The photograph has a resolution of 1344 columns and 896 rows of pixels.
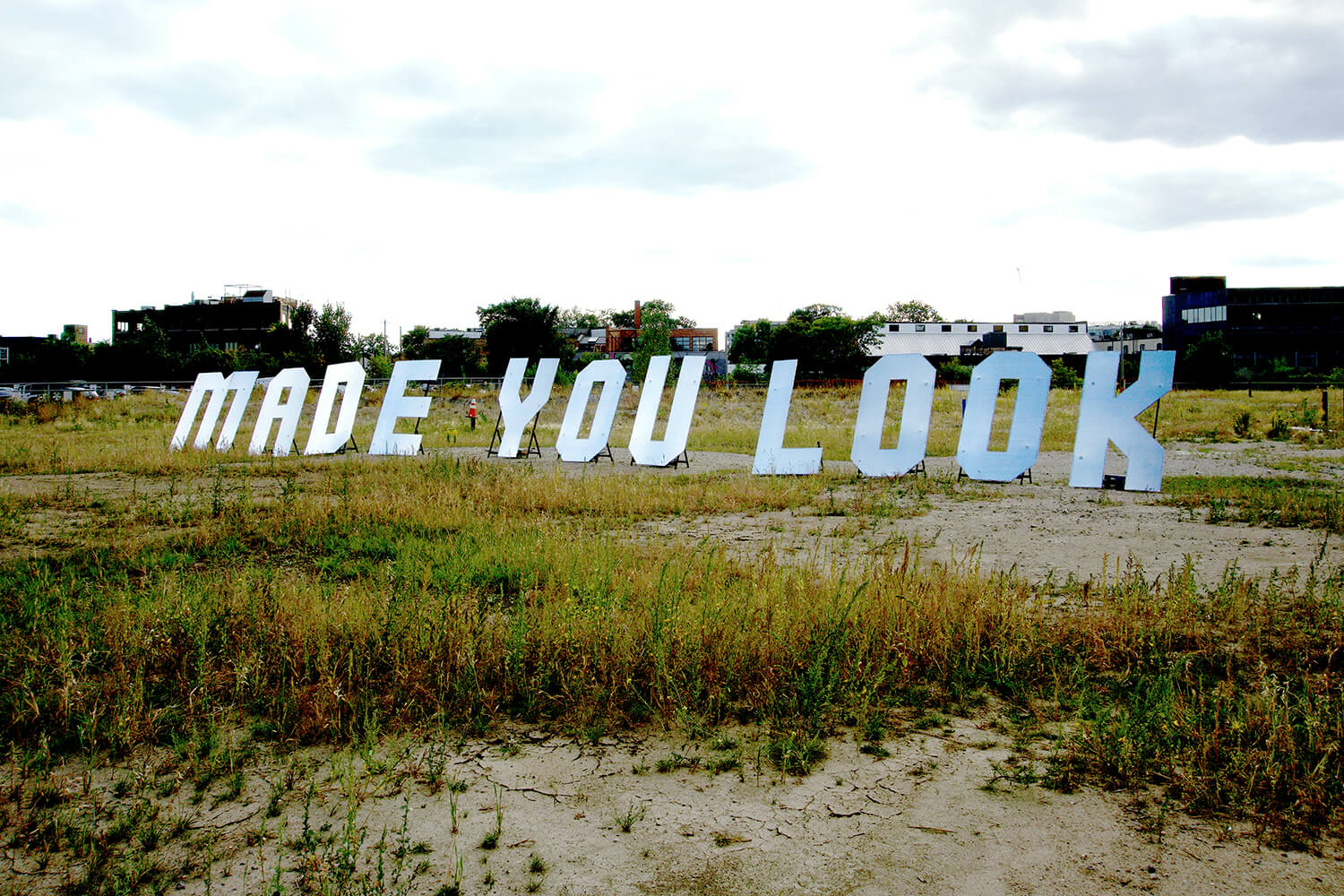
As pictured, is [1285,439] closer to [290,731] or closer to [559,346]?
[290,731]

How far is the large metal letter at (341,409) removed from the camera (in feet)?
72.2

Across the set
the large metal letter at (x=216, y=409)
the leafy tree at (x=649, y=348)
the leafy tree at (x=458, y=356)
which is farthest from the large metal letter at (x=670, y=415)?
the leafy tree at (x=458, y=356)

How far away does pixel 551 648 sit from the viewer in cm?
604

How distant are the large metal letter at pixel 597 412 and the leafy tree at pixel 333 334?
56136mm

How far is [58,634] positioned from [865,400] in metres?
14.6

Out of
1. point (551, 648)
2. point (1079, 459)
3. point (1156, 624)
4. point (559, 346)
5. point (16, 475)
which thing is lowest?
point (16, 475)

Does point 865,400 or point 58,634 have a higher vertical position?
point 865,400

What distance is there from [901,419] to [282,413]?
16464mm

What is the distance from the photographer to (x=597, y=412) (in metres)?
19.7

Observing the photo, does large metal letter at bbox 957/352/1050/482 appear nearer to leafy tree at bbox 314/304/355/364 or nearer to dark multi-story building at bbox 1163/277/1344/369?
leafy tree at bbox 314/304/355/364

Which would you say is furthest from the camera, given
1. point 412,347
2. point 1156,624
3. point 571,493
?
point 412,347

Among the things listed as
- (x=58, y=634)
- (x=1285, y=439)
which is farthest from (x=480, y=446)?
(x=1285, y=439)

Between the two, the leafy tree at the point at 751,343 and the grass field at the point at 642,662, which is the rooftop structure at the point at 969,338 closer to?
the leafy tree at the point at 751,343

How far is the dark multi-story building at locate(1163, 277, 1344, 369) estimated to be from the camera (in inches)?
3351
